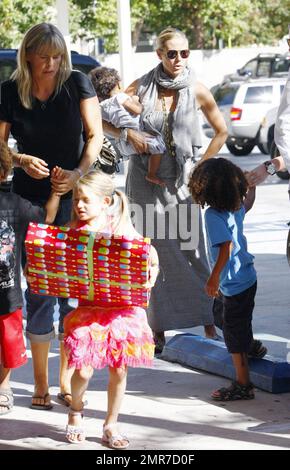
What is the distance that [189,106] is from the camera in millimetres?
6871

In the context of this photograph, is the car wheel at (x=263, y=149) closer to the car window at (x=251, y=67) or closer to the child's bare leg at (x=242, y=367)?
the child's bare leg at (x=242, y=367)

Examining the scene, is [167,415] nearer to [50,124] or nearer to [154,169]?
[50,124]

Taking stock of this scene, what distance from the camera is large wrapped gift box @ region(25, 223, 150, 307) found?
486cm

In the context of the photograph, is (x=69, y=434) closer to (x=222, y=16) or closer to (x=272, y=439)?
(x=272, y=439)

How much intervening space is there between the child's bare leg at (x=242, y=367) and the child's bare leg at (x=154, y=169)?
4.97 ft

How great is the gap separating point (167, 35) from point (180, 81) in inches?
11.7

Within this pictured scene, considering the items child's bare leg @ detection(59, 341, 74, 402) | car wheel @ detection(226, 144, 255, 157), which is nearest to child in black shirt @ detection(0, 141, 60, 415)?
child's bare leg @ detection(59, 341, 74, 402)

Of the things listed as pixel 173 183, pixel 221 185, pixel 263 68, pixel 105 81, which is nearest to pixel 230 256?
pixel 221 185

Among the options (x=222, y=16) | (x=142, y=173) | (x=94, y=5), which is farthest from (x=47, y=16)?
(x=142, y=173)

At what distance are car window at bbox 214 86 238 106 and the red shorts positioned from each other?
22.9 metres

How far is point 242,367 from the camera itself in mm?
5871

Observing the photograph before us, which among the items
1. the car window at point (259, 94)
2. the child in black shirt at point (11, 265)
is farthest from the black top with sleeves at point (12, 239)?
the car window at point (259, 94)

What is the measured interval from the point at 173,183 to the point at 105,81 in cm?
79

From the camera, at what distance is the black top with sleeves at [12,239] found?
5496 millimetres
